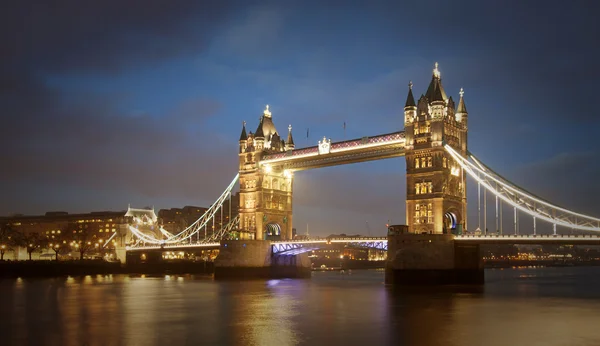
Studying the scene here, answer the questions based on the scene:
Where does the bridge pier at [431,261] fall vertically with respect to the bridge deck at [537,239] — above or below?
below

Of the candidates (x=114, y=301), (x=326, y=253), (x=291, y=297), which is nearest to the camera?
(x=114, y=301)

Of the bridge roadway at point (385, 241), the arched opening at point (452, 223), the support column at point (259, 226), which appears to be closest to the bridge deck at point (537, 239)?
the bridge roadway at point (385, 241)

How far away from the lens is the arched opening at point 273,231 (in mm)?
81562

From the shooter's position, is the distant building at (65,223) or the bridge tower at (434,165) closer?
the bridge tower at (434,165)

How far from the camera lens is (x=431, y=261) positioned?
55.0 meters

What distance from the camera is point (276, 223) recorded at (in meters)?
82.5

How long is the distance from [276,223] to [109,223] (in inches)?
3587

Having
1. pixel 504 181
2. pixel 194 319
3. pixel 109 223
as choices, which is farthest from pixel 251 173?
pixel 109 223

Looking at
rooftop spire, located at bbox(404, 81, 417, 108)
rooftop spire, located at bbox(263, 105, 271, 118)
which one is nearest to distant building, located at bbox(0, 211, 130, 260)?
rooftop spire, located at bbox(263, 105, 271, 118)

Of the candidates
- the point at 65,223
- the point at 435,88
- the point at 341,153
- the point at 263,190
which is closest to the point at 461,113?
the point at 435,88

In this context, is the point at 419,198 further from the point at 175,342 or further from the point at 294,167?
the point at 175,342

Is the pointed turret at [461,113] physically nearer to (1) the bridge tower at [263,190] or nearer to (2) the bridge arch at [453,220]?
(2) the bridge arch at [453,220]

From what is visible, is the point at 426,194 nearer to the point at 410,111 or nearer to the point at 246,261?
the point at 410,111

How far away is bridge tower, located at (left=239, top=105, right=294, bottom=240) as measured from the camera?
80250 millimetres
